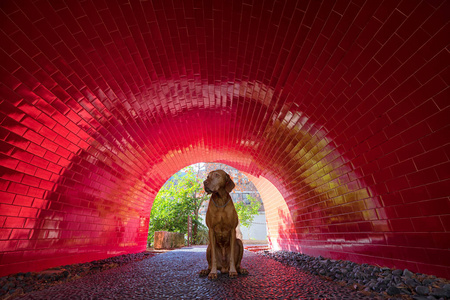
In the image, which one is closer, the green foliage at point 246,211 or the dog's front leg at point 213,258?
the dog's front leg at point 213,258

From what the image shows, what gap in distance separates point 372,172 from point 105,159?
180 inches

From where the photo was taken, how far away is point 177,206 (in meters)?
14.3

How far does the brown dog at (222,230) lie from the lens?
10.0 feet

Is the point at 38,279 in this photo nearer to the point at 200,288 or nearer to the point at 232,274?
the point at 200,288

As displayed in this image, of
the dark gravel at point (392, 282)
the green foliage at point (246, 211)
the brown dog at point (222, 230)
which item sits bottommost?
the dark gravel at point (392, 282)

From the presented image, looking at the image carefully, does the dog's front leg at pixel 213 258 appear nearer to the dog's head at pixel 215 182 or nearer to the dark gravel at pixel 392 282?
the dog's head at pixel 215 182

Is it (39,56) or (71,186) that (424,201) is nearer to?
(39,56)

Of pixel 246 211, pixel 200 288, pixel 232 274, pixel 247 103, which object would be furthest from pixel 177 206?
pixel 200 288

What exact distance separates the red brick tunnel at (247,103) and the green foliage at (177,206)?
961 cm

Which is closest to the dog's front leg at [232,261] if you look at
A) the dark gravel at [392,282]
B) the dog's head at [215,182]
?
the dog's head at [215,182]

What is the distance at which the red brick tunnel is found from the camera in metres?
1.95

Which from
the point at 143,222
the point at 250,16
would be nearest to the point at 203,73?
the point at 250,16

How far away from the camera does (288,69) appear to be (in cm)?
306

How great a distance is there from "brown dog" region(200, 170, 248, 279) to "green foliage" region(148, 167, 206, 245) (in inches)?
454
